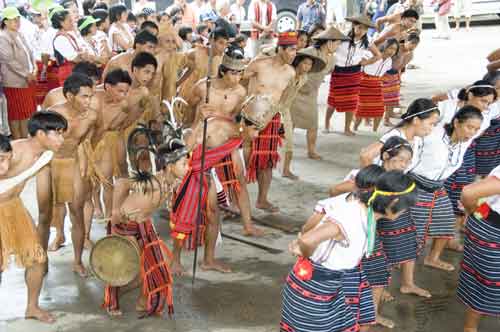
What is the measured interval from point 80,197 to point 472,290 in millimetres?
2624

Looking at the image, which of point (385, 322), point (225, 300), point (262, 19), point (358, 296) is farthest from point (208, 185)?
point (262, 19)

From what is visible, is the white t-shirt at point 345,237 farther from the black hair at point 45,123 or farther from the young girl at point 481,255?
the black hair at point 45,123

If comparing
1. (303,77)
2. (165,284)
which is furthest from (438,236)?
(303,77)

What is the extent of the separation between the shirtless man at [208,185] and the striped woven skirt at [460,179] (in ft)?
5.06

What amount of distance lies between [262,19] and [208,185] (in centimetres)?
772

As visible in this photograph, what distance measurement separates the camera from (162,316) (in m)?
3.78

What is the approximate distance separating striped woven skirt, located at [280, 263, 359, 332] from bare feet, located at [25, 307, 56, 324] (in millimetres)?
1604

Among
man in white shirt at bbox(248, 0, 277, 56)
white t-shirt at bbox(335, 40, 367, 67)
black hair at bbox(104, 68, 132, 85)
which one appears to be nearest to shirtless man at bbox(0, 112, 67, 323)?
black hair at bbox(104, 68, 132, 85)

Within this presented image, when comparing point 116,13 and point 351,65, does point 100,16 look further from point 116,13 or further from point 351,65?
point 351,65

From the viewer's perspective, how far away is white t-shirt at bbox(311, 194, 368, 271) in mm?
2648

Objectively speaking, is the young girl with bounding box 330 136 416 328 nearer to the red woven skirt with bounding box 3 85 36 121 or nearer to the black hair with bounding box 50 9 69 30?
the black hair with bounding box 50 9 69 30

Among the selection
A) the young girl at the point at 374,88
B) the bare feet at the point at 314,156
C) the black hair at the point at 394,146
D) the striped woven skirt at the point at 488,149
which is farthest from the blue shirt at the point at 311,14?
the black hair at the point at 394,146

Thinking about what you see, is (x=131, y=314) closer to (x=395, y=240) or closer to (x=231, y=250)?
(x=231, y=250)

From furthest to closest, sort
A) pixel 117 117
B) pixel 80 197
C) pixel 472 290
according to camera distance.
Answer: pixel 117 117, pixel 80 197, pixel 472 290
